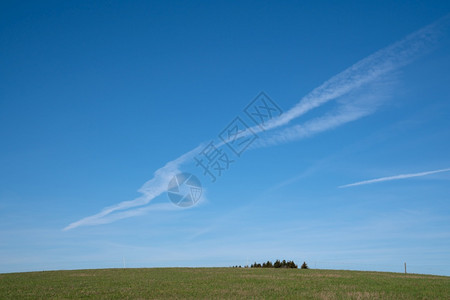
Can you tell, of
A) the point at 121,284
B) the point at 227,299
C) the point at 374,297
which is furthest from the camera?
the point at 121,284

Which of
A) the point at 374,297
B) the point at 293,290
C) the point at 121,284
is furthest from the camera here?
the point at 121,284

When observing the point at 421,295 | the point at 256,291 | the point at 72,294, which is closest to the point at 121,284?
the point at 72,294

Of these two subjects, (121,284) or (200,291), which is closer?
(200,291)

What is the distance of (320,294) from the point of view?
2575 cm

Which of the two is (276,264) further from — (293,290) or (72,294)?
(72,294)

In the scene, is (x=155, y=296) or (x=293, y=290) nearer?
(x=155, y=296)

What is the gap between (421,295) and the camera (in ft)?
87.1

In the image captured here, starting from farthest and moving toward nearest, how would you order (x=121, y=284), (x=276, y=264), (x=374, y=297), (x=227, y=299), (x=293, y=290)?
(x=276, y=264), (x=121, y=284), (x=293, y=290), (x=374, y=297), (x=227, y=299)

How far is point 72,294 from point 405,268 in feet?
171

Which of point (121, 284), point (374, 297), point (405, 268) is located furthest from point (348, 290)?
point (405, 268)

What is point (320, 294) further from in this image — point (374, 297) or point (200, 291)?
point (200, 291)

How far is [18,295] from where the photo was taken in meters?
26.7

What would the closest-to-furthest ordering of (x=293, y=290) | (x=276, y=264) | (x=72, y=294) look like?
(x=72, y=294) < (x=293, y=290) < (x=276, y=264)

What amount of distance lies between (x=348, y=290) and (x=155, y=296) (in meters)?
14.1
